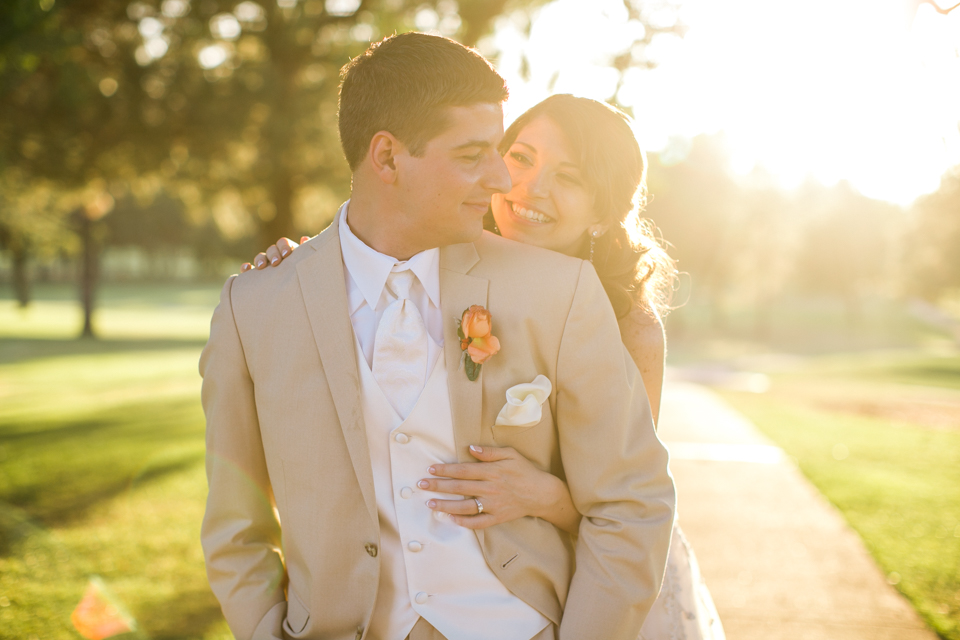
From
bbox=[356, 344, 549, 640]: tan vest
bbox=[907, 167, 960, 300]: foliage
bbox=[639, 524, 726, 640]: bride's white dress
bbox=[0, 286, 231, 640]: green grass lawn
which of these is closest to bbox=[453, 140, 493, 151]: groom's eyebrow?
bbox=[356, 344, 549, 640]: tan vest

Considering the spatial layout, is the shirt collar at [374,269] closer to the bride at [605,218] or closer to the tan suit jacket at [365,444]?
the tan suit jacket at [365,444]

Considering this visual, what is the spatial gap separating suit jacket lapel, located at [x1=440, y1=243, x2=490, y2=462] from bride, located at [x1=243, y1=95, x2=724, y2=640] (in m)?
0.70

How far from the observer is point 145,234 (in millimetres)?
62562

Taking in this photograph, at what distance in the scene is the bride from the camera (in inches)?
111

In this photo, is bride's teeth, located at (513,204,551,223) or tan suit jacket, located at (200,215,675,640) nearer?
tan suit jacket, located at (200,215,675,640)

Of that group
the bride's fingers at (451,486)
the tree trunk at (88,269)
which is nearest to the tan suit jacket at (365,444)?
the bride's fingers at (451,486)

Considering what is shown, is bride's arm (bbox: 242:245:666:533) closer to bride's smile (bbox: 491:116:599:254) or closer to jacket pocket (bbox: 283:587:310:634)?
jacket pocket (bbox: 283:587:310:634)

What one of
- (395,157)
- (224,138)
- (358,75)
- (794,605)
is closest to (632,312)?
(395,157)

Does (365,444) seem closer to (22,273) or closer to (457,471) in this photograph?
(457,471)

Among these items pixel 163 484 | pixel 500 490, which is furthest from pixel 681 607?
pixel 163 484

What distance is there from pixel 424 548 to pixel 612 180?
66.3 inches

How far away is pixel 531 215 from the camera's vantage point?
2.94 m

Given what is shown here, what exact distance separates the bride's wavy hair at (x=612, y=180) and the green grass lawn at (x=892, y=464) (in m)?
3.37

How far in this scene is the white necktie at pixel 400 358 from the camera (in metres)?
2.15
